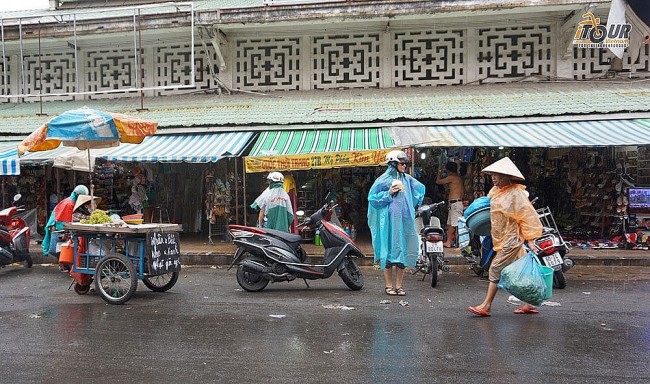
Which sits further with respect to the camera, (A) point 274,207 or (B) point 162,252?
(A) point 274,207

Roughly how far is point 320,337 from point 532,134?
6371 millimetres

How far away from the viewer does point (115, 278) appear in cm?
633

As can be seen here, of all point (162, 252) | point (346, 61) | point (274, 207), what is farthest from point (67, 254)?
point (346, 61)

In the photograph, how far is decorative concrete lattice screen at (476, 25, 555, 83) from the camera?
1148cm

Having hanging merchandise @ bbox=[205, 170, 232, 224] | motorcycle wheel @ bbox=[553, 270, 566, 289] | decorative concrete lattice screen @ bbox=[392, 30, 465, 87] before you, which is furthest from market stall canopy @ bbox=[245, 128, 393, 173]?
motorcycle wheel @ bbox=[553, 270, 566, 289]

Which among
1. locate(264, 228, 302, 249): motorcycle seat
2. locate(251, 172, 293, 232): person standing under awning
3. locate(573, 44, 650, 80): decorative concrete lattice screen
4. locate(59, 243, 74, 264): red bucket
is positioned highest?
locate(573, 44, 650, 80): decorative concrete lattice screen

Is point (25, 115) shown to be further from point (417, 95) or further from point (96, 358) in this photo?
point (96, 358)

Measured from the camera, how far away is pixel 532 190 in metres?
12.0

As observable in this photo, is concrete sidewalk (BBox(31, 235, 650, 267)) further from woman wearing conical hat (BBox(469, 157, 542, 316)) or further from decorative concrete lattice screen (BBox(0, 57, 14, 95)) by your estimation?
decorative concrete lattice screen (BBox(0, 57, 14, 95))

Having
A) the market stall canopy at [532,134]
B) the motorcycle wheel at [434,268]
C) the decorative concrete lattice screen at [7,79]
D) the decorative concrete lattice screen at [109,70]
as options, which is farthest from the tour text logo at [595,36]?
the decorative concrete lattice screen at [7,79]

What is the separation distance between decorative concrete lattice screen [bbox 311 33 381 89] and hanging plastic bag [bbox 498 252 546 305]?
7.61 meters

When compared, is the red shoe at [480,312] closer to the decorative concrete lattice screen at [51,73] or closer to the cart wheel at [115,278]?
the cart wheel at [115,278]

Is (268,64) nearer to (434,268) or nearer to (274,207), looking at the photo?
(274,207)

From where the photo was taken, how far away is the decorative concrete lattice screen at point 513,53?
11478 millimetres
